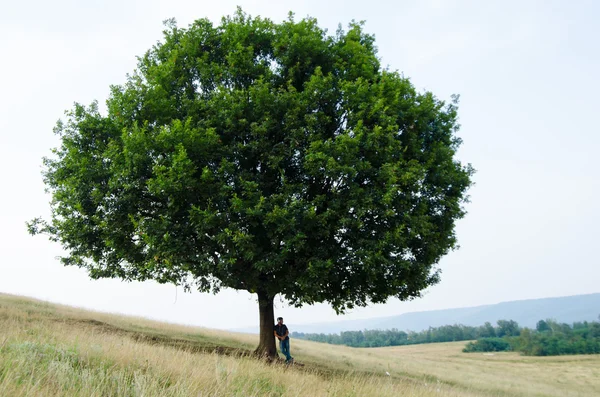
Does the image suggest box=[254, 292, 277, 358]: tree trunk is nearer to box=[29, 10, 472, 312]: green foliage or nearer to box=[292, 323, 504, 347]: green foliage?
box=[29, 10, 472, 312]: green foliage

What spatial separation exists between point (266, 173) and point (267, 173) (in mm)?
50

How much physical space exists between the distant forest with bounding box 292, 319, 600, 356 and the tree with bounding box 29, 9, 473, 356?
237 ft

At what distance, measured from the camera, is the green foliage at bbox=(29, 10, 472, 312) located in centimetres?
1529

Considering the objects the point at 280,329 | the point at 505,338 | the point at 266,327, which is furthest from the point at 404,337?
the point at 266,327

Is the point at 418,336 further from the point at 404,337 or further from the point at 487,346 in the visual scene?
the point at 487,346

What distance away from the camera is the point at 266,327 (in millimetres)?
20281

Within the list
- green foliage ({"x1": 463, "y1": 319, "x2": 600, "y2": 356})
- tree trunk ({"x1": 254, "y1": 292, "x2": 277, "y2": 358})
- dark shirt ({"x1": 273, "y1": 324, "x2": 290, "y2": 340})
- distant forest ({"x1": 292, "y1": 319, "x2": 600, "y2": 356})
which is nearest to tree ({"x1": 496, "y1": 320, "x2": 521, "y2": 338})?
distant forest ({"x1": 292, "y1": 319, "x2": 600, "y2": 356})

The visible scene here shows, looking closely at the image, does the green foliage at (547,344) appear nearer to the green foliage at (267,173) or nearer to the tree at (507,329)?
the tree at (507,329)

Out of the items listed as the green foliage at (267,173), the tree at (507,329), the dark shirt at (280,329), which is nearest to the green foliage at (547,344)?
the tree at (507,329)

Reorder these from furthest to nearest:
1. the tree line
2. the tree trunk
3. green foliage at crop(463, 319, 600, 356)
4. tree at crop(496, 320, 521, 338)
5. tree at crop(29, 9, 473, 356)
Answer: tree at crop(496, 320, 521, 338) → the tree line → green foliage at crop(463, 319, 600, 356) → the tree trunk → tree at crop(29, 9, 473, 356)

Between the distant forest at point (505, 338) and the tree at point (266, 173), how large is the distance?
237 ft

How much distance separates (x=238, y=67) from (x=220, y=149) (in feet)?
12.6

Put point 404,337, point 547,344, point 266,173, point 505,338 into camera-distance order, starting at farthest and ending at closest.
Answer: point 404,337 → point 505,338 → point 547,344 → point 266,173

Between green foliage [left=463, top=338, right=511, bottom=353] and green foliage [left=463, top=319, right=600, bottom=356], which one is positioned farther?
green foliage [left=463, top=338, right=511, bottom=353]
